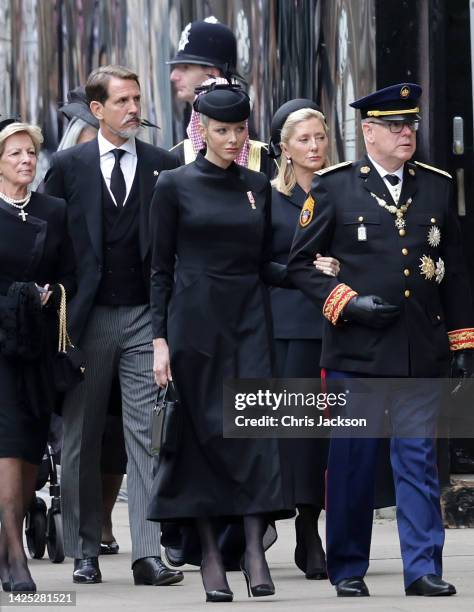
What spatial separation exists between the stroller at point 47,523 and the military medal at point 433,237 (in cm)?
252

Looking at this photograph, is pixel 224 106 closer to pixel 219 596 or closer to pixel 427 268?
pixel 427 268

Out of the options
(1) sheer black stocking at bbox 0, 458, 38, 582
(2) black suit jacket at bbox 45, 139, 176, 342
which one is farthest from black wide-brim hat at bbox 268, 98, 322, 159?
(1) sheer black stocking at bbox 0, 458, 38, 582

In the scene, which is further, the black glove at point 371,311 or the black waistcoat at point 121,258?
the black waistcoat at point 121,258

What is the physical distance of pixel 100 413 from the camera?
30.2 feet

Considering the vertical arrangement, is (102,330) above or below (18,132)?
below

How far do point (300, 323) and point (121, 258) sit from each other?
A: 0.85 meters

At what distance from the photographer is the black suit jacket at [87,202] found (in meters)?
9.05

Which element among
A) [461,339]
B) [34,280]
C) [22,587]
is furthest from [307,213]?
[22,587]

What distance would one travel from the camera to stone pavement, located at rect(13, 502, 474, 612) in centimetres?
780

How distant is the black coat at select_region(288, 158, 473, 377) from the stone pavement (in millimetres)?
894

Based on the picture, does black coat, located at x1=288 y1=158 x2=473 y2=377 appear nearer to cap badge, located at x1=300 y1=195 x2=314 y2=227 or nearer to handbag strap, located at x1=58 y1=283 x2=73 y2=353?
cap badge, located at x1=300 y1=195 x2=314 y2=227

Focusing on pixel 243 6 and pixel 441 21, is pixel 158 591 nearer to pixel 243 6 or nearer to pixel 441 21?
pixel 441 21

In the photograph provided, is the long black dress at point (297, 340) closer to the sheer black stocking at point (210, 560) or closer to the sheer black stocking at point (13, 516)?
the sheer black stocking at point (210, 560)

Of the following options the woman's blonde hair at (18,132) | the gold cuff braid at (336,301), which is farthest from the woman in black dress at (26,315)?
the gold cuff braid at (336,301)
